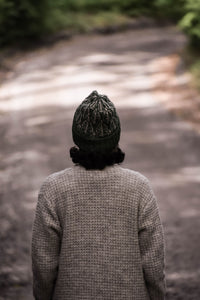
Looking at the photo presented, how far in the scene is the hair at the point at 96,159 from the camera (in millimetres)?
2541

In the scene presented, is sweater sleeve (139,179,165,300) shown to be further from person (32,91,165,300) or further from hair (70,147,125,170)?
hair (70,147,125,170)

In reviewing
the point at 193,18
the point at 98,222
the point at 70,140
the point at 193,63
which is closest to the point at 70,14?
the point at 193,63

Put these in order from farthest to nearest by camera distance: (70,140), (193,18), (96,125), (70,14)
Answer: (70,14) → (193,18) → (70,140) → (96,125)

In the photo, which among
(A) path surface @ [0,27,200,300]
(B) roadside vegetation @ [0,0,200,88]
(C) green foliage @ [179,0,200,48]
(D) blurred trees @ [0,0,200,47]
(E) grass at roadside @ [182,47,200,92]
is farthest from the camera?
(D) blurred trees @ [0,0,200,47]

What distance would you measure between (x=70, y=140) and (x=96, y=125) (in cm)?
746

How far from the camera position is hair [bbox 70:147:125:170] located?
2541 mm

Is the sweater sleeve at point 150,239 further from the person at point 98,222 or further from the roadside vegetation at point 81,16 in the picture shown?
the roadside vegetation at point 81,16

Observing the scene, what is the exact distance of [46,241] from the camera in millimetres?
2574

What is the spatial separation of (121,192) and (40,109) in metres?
9.94

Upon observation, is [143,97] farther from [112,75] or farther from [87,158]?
[87,158]

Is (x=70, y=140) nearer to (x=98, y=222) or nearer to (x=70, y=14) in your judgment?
(x=98, y=222)

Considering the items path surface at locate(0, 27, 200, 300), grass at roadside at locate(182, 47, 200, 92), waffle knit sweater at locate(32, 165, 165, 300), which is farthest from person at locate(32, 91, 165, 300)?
grass at roadside at locate(182, 47, 200, 92)

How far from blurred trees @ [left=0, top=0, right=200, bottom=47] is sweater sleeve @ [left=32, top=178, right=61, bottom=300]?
11.8 meters

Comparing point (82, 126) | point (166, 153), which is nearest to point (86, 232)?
point (82, 126)
